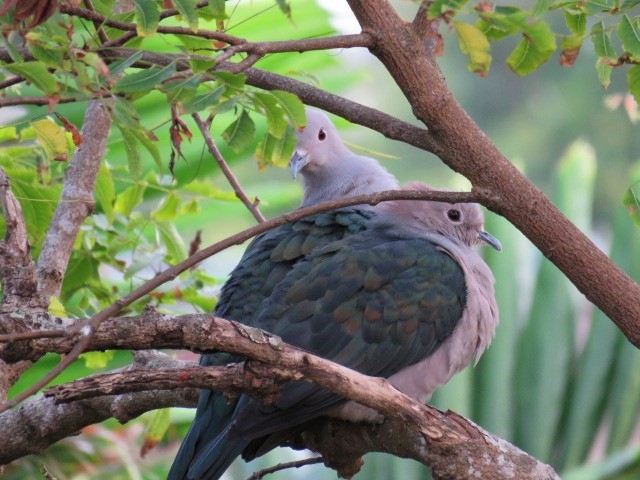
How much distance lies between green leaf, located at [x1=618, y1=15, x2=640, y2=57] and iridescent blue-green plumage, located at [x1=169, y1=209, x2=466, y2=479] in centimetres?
112

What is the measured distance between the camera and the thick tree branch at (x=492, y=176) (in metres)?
2.09

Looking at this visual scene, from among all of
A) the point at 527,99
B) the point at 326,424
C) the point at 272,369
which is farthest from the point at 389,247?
the point at 527,99

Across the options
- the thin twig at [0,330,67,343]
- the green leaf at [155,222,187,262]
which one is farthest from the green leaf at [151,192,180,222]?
the thin twig at [0,330,67,343]

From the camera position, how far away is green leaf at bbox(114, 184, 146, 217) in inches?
114

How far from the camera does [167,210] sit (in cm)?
303

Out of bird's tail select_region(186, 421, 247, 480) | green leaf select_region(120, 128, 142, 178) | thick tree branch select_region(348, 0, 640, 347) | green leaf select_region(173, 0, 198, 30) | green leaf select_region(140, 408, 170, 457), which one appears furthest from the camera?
green leaf select_region(140, 408, 170, 457)

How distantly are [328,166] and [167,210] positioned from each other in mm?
851

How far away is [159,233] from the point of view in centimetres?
304

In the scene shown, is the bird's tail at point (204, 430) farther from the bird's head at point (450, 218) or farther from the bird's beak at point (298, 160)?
the bird's beak at point (298, 160)

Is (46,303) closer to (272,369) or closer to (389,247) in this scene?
(272,369)

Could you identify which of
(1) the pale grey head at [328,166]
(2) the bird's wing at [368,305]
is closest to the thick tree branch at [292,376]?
(2) the bird's wing at [368,305]

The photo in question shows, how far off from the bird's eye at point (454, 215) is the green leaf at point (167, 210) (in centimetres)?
100

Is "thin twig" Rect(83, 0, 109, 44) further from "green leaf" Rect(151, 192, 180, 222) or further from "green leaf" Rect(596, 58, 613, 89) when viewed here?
"green leaf" Rect(596, 58, 613, 89)

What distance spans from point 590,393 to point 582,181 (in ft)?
4.23
